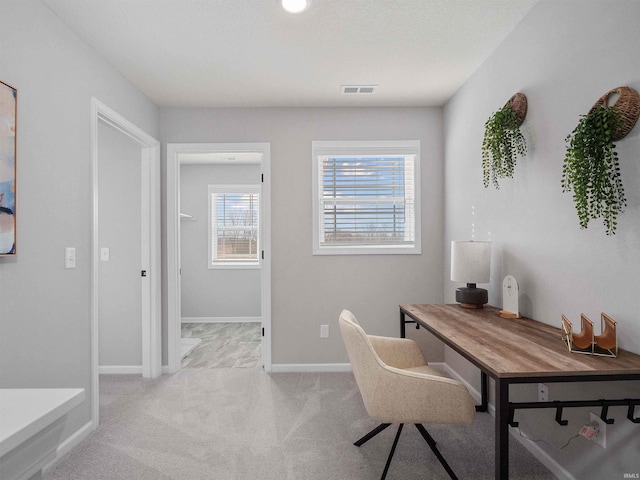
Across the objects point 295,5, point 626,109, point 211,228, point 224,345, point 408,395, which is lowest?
point 224,345

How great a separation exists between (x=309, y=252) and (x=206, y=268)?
2.89 meters

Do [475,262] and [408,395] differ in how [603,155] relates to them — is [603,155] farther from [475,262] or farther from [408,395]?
[408,395]

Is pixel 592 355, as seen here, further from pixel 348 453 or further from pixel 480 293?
pixel 348 453

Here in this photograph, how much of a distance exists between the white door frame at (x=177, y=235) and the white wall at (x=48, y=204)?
103cm

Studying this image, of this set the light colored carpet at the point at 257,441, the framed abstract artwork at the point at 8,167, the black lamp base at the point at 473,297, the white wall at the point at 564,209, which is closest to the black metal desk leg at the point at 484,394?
the light colored carpet at the point at 257,441

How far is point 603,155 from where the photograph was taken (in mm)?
1420

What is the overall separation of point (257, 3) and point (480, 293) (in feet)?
7.15

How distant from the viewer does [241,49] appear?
244 centimetres

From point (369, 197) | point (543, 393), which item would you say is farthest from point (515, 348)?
point (369, 197)

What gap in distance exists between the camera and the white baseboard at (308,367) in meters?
3.44

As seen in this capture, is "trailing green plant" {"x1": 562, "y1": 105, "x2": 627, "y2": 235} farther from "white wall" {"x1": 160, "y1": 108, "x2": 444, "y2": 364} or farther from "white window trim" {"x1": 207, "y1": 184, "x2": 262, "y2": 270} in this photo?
"white window trim" {"x1": 207, "y1": 184, "x2": 262, "y2": 270}

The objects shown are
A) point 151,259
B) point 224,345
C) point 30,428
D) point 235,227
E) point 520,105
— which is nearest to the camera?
point 30,428

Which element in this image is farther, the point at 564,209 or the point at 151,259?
the point at 151,259

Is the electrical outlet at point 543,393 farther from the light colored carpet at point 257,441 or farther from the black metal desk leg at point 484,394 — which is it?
the black metal desk leg at point 484,394
